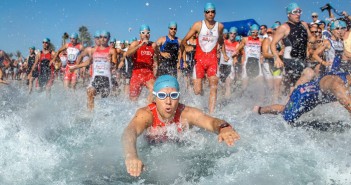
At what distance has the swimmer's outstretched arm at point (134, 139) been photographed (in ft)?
10.1

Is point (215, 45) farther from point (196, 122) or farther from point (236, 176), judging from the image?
point (236, 176)

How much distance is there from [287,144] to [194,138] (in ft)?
3.52

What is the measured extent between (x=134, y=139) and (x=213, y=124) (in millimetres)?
855

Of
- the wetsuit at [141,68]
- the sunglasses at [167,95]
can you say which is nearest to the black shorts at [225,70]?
the wetsuit at [141,68]

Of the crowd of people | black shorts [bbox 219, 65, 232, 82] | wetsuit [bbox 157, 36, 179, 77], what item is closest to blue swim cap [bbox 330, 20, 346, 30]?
the crowd of people

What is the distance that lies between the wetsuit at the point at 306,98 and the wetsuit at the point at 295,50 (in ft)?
5.21

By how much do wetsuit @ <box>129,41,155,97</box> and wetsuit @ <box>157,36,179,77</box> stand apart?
1.93 feet

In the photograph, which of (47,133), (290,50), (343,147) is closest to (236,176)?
(343,147)

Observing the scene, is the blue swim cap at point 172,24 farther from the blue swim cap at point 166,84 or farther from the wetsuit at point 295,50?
the blue swim cap at point 166,84

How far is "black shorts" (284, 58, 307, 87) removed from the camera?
7250 millimetres

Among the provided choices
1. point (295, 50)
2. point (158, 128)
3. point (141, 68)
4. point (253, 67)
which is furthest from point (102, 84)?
point (253, 67)

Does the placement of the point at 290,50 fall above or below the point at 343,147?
above

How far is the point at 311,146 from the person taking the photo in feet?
14.5

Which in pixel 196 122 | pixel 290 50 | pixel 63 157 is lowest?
pixel 63 157
